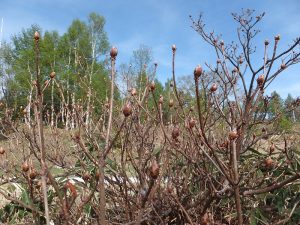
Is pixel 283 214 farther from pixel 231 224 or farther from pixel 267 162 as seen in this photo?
pixel 267 162

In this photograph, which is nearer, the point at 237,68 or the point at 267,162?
the point at 267,162

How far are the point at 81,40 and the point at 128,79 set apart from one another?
91.9 ft

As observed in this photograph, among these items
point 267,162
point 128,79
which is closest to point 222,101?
point 128,79

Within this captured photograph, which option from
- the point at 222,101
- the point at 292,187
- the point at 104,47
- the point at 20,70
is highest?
the point at 104,47

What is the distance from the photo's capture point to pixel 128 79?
116 inches

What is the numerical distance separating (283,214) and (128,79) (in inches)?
62.9

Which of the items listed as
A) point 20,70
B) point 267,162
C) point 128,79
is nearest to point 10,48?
point 20,70

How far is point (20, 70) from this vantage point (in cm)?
2759

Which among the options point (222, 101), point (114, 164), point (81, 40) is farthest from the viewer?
point (81, 40)

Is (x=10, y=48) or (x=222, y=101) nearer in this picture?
(x=222, y=101)

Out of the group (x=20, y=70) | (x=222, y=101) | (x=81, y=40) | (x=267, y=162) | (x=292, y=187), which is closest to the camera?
(x=267, y=162)

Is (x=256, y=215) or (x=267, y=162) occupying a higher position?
(x=267, y=162)

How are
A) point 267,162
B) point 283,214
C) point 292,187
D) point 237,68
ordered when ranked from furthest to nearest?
point 237,68
point 292,187
point 283,214
point 267,162

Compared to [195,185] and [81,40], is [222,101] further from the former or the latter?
[81,40]
